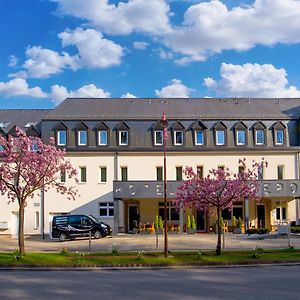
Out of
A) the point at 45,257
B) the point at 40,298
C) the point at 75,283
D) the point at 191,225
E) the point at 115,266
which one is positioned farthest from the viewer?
the point at 191,225

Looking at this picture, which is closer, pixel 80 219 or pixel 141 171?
pixel 80 219

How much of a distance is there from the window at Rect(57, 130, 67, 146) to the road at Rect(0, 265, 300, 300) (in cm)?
2530

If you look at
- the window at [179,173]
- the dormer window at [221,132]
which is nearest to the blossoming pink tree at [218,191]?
the window at [179,173]

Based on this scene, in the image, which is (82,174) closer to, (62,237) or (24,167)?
(62,237)

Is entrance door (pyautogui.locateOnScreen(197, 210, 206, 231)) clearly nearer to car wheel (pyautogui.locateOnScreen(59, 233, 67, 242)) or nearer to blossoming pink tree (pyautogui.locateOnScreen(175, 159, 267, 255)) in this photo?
car wheel (pyautogui.locateOnScreen(59, 233, 67, 242))

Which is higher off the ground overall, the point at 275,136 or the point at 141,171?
the point at 275,136

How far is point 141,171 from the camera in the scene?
141 feet

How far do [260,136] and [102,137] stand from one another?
13.2m

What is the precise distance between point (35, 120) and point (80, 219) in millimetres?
15605

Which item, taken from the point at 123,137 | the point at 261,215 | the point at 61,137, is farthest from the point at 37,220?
the point at 261,215

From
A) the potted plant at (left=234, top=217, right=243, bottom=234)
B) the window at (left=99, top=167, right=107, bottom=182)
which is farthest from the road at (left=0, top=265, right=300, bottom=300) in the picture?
the window at (left=99, top=167, right=107, bottom=182)

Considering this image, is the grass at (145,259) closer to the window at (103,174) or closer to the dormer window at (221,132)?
the window at (103,174)

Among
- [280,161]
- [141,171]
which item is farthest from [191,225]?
[280,161]

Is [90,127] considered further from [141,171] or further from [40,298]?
[40,298]
